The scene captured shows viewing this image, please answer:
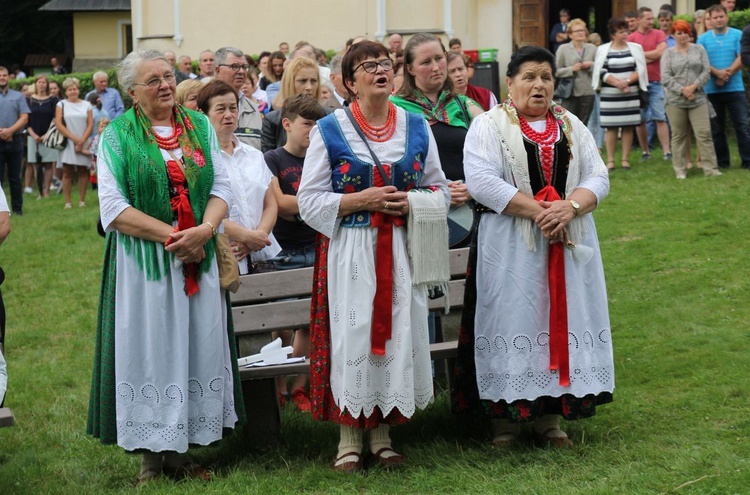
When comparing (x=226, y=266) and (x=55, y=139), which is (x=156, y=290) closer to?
(x=226, y=266)

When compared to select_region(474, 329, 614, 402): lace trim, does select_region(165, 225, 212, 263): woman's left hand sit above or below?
above

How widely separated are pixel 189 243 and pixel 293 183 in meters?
1.71

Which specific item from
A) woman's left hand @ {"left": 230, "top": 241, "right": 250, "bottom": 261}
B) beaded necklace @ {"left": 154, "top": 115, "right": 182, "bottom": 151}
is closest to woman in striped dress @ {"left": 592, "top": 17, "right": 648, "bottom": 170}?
woman's left hand @ {"left": 230, "top": 241, "right": 250, "bottom": 261}

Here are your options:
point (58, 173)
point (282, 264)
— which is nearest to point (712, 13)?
point (282, 264)

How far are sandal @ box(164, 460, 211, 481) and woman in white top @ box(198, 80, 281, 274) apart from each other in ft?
4.67

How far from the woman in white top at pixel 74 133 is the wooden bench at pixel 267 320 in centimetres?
1165

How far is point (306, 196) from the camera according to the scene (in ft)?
19.5

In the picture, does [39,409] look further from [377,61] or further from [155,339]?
[377,61]

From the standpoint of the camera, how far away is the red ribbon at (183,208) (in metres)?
5.83

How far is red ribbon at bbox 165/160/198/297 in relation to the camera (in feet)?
19.1

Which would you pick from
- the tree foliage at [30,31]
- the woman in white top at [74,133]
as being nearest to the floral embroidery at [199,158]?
the woman in white top at [74,133]

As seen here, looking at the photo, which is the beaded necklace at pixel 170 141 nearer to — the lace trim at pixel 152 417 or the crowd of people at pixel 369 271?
the crowd of people at pixel 369 271

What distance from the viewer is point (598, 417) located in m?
6.73

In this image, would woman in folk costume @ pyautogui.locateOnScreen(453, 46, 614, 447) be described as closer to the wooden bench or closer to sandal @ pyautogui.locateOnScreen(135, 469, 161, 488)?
the wooden bench
